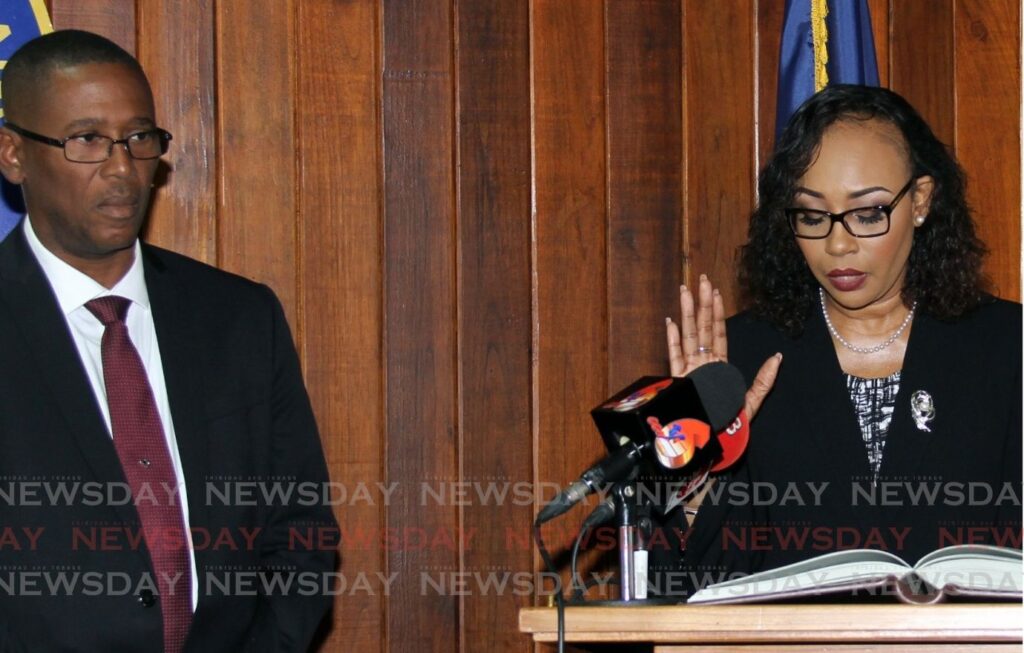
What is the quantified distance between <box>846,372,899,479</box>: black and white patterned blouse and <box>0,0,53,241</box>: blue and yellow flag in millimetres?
2003

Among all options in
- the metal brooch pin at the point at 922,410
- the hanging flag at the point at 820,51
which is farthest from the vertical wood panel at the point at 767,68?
the metal brooch pin at the point at 922,410

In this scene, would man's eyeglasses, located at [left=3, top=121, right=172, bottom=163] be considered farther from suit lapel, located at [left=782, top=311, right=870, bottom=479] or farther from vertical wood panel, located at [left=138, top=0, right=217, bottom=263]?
suit lapel, located at [left=782, top=311, right=870, bottom=479]

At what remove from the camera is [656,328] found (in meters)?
3.46

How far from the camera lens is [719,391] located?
2115 mm

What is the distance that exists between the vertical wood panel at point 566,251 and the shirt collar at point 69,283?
1.14 meters

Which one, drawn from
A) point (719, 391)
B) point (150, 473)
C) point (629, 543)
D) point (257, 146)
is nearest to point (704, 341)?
point (719, 391)

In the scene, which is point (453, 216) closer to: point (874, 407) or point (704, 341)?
point (704, 341)

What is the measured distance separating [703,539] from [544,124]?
1394 millimetres

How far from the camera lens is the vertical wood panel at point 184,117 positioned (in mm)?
3207

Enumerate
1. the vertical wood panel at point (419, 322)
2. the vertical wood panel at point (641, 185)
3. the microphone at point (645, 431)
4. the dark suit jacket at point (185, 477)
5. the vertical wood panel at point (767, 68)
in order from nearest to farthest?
1. the microphone at point (645, 431)
2. the dark suit jacket at point (185, 477)
3. the vertical wood panel at point (419, 322)
4. the vertical wood panel at point (641, 185)
5. the vertical wood panel at point (767, 68)

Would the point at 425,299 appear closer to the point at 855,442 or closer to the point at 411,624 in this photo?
the point at 411,624

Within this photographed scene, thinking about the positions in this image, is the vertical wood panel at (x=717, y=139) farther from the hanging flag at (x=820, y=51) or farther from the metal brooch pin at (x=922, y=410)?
the metal brooch pin at (x=922, y=410)

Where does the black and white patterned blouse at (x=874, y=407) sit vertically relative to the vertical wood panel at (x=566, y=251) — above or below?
below

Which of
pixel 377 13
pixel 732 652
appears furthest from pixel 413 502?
pixel 732 652
